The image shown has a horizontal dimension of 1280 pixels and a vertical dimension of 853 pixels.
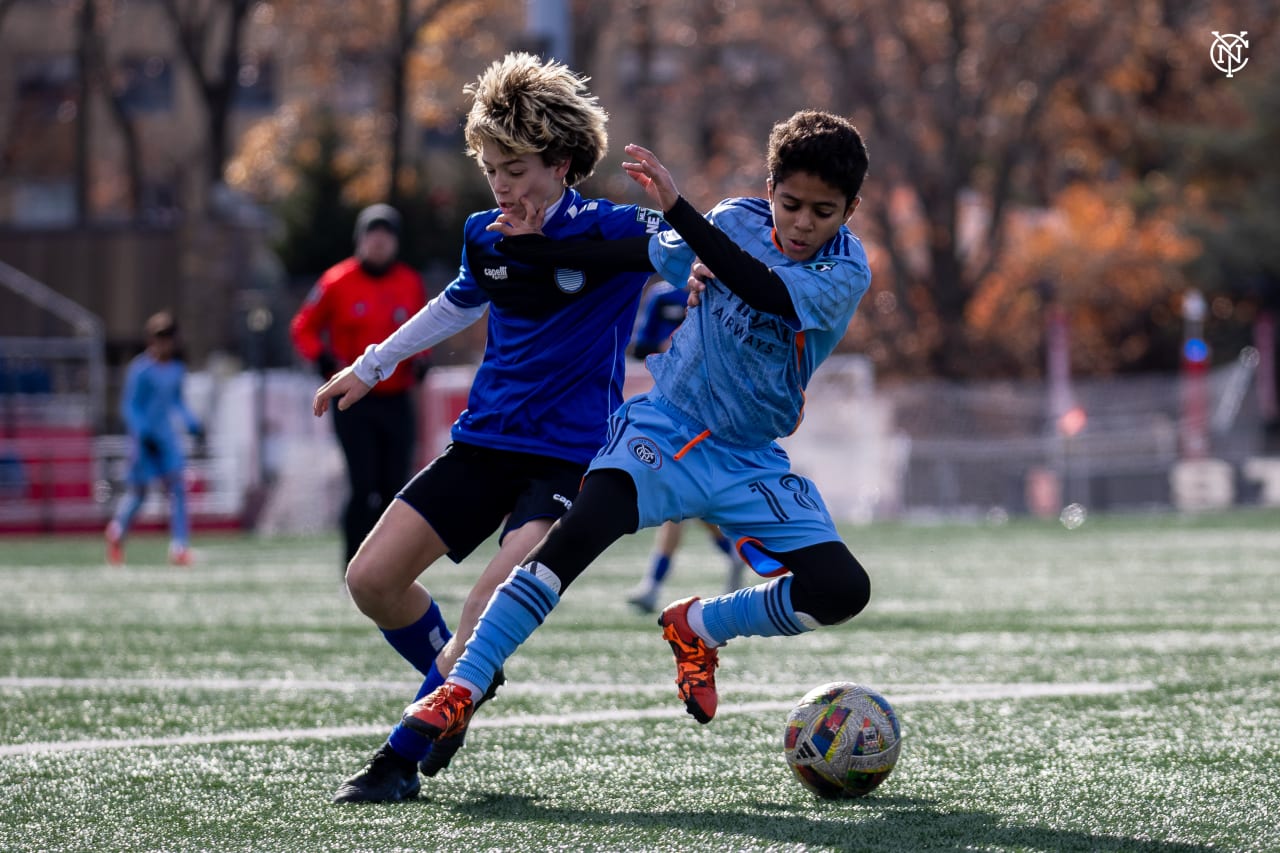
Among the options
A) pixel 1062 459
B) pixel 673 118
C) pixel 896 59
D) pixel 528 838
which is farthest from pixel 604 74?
pixel 528 838

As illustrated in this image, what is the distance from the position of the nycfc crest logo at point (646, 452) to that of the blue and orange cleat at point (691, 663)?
428 millimetres

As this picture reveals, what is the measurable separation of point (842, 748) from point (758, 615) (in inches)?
18.3

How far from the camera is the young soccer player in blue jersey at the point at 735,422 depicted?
4.67 m

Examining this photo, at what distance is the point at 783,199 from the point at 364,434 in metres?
6.20

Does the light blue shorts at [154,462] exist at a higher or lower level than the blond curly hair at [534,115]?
lower

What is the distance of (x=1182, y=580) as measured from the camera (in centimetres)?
1260

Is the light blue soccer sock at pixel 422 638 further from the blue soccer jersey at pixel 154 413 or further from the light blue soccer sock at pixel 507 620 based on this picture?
the blue soccer jersey at pixel 154 413

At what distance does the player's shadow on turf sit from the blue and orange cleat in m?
0.37

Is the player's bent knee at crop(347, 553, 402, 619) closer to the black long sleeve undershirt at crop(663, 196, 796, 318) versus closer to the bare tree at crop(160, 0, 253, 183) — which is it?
the black long sleeve undershirt at crop(663, 196, 796, 318)

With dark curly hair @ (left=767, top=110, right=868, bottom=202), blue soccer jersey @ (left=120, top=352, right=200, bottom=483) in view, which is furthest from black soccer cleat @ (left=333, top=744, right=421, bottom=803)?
blue soccer jersey @ (left=120, top=352, right=200, bottom=483)

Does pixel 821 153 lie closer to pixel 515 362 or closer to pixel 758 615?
pixel 515 362

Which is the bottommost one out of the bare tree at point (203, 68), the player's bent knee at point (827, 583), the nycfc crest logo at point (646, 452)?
the player's bent knee at point (827, 583)

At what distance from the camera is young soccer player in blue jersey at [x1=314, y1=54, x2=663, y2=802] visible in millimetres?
5164

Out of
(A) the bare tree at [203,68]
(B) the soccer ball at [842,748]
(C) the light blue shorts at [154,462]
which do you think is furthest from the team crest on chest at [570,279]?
(A) the bare tree at [203,68]
